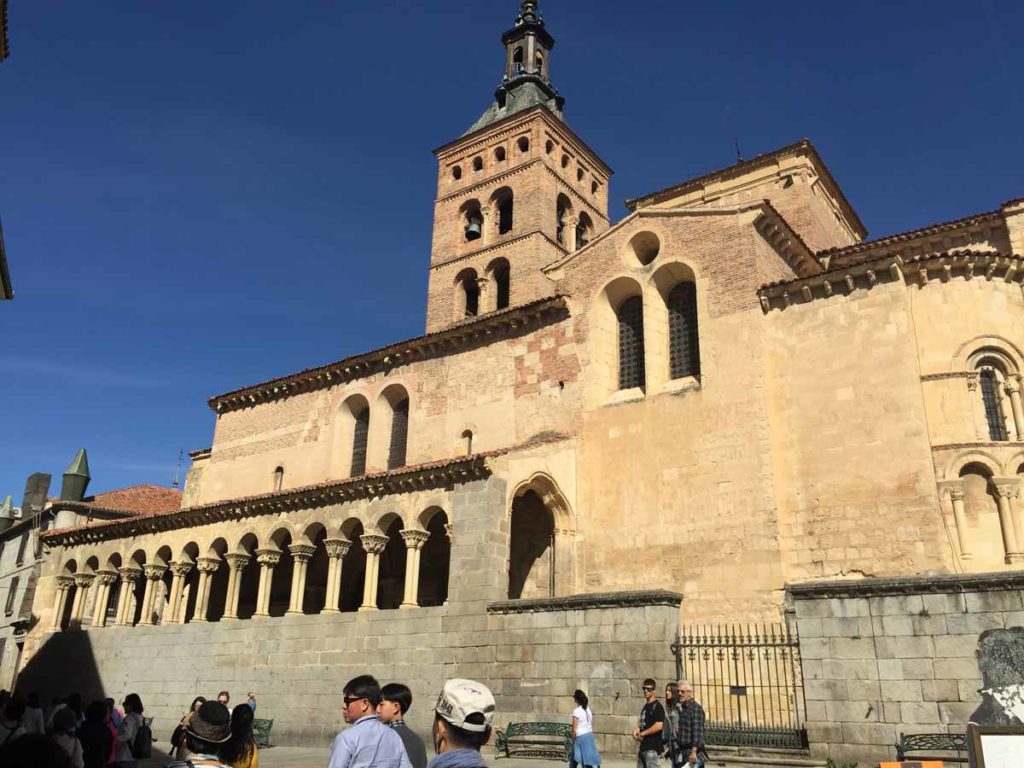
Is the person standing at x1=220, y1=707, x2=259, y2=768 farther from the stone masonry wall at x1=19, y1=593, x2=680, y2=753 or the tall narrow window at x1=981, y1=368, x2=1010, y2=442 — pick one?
the tall narrow window at x1=981, y1=368, x2=1010, y2=442

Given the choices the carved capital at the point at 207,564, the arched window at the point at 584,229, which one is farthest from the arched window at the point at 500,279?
the carved capital at the point at 207,564

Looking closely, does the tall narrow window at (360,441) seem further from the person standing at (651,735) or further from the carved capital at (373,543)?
the person standing at (651,735)

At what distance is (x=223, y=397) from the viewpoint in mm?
33031

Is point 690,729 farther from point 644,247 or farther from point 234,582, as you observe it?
point 234,582

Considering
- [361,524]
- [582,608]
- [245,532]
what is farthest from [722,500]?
[245,532]

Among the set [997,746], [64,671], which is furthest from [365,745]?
[64,671]

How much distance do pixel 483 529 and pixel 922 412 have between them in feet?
32.2

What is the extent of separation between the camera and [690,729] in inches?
407

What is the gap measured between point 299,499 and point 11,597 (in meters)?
19.3

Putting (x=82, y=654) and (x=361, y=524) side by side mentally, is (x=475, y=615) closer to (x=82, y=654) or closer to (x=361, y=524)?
(x=361, y=524)

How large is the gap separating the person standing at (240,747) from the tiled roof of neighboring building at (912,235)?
2387 centimetres

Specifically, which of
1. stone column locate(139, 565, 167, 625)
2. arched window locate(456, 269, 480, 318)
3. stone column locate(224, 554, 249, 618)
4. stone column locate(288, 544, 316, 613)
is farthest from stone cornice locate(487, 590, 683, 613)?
arched window locate(456, 269, 480, 318)

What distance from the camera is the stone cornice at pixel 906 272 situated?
1967 centimetres

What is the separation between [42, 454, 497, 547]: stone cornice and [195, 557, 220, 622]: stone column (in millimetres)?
1186
